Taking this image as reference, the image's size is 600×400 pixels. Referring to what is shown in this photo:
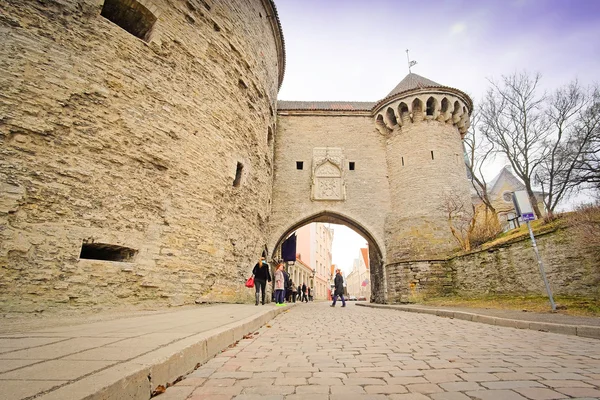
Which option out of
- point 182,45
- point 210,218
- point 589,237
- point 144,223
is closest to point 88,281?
point 144,223

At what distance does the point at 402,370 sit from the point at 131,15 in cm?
905

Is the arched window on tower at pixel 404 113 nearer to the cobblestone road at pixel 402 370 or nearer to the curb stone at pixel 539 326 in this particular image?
the curb stone at pixel 539 326

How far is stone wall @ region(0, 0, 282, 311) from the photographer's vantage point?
4.66m

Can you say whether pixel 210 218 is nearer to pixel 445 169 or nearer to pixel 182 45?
pixel 182 45

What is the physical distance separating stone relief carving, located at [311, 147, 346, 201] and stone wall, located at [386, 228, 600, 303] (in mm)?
4368

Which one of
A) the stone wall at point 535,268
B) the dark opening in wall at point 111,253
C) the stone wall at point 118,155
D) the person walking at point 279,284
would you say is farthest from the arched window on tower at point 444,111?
the dark opening in wall at point 111,253

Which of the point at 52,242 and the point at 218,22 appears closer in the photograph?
the point at 52,242

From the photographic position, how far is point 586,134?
12992mm

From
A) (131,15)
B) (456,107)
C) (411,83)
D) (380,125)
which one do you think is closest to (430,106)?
(456,107)

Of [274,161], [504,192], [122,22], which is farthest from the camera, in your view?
[504,192]

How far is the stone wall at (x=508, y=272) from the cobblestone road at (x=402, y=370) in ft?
12.2

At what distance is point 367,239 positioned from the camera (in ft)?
49.7

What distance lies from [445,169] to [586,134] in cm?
610

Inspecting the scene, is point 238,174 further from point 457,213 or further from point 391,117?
point 457,213
